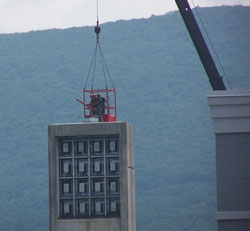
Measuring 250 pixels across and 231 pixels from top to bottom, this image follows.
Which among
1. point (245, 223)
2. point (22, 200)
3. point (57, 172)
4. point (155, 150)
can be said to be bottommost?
point (245, 223)

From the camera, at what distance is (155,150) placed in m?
186

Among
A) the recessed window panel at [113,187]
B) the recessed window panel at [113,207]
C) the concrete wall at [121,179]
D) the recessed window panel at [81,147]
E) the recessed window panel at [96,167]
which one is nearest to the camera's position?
the concrete wall at [121,179]

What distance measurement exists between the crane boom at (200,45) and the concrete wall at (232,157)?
33.0 ft

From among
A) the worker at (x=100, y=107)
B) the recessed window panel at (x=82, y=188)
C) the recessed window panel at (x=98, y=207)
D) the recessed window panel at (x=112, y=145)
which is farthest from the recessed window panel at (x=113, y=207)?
the worker at (x=100, y=107)

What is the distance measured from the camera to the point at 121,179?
3478 cm

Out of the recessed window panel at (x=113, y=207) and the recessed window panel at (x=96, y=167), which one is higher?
the recessed window panel at (x=96, y=167)

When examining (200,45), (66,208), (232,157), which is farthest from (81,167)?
(200,45)

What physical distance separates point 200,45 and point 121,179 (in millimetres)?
11577

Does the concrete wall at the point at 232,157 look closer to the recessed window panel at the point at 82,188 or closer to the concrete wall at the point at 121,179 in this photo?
the concrete wall at the point at 121,179

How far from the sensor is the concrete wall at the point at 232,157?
3216cm

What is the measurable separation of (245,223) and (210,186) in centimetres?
13627

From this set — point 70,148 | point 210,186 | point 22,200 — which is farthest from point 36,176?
point 70,148

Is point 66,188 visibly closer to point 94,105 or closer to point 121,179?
point 121,179

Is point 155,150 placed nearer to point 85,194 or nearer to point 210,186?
point 210,186
